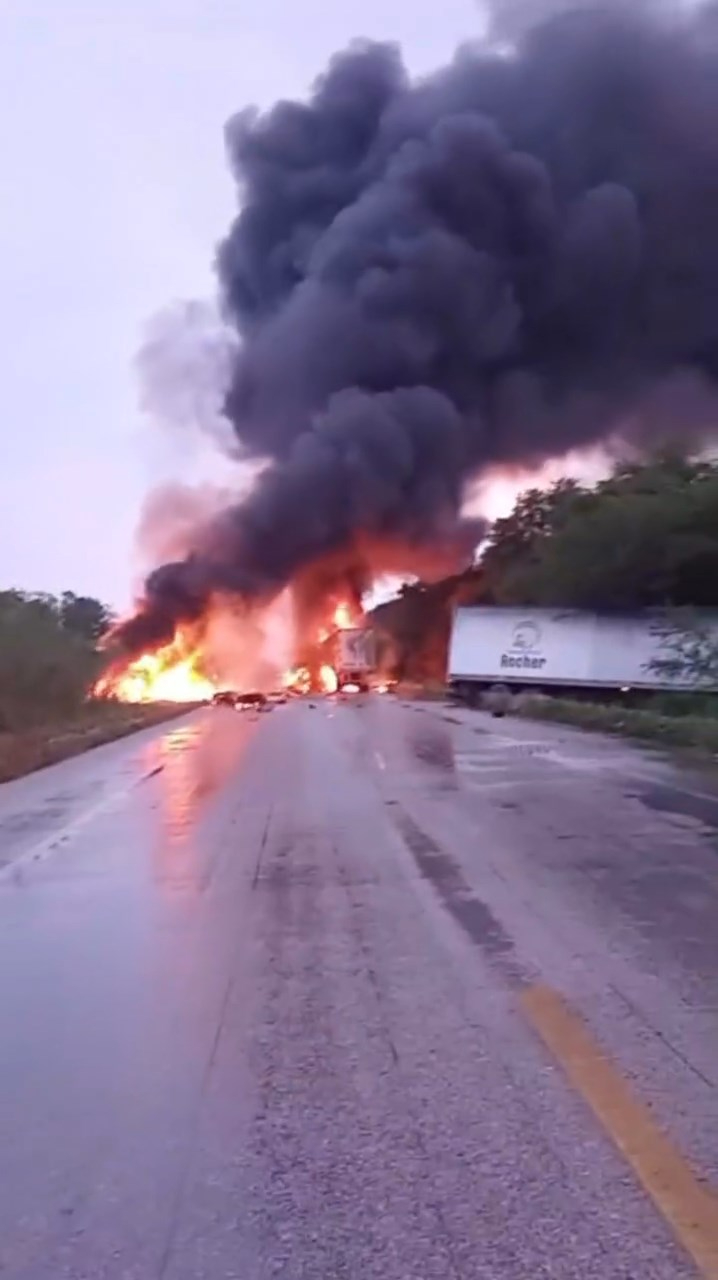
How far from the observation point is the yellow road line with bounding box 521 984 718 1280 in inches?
174

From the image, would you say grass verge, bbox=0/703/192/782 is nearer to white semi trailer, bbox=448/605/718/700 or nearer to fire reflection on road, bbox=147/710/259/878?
fire reflection on road, bbox=147/710/259/878

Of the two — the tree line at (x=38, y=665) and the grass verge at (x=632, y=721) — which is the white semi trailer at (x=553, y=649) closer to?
the grass verge at (x=632, y=721)

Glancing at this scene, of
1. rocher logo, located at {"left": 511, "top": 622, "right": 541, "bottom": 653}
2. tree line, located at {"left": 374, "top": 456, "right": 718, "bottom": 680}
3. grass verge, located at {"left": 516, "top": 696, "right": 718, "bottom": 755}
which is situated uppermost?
tree line, located at {"left": 374, "top": 456, "right": 718, "bottom": 680}

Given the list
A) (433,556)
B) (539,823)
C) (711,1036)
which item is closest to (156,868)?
(539,823)

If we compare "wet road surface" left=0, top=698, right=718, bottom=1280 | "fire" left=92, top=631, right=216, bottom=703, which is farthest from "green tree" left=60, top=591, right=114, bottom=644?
"wet road surface" left=0, top=698, right=718, bottom=1280

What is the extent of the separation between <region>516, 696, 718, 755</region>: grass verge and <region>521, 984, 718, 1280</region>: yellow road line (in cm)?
2219

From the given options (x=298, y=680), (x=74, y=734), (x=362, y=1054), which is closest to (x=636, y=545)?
(x=74, y=734)

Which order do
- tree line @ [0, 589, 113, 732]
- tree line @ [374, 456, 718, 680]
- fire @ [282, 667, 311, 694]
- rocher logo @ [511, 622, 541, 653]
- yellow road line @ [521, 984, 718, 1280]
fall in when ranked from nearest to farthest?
yellow road line @ [521, 984, 718, 1280], tree line @ [0, 589, 113, 732], tree line @ [374, 456, 718, 680], rocher logo @ [511, 622, 541, 653], fire @ [282, 667, 311, 694]

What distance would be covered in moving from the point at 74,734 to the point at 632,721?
15.5 m

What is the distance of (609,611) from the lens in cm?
4775

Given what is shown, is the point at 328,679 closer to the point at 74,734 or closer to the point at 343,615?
the point at 343,615

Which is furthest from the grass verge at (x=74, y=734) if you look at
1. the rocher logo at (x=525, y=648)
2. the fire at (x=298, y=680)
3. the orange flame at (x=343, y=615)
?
the rocher logo at (x=525, y=648)

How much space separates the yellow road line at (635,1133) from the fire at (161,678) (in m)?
42.9

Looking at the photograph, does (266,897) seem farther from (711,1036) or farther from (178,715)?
(178,715)
